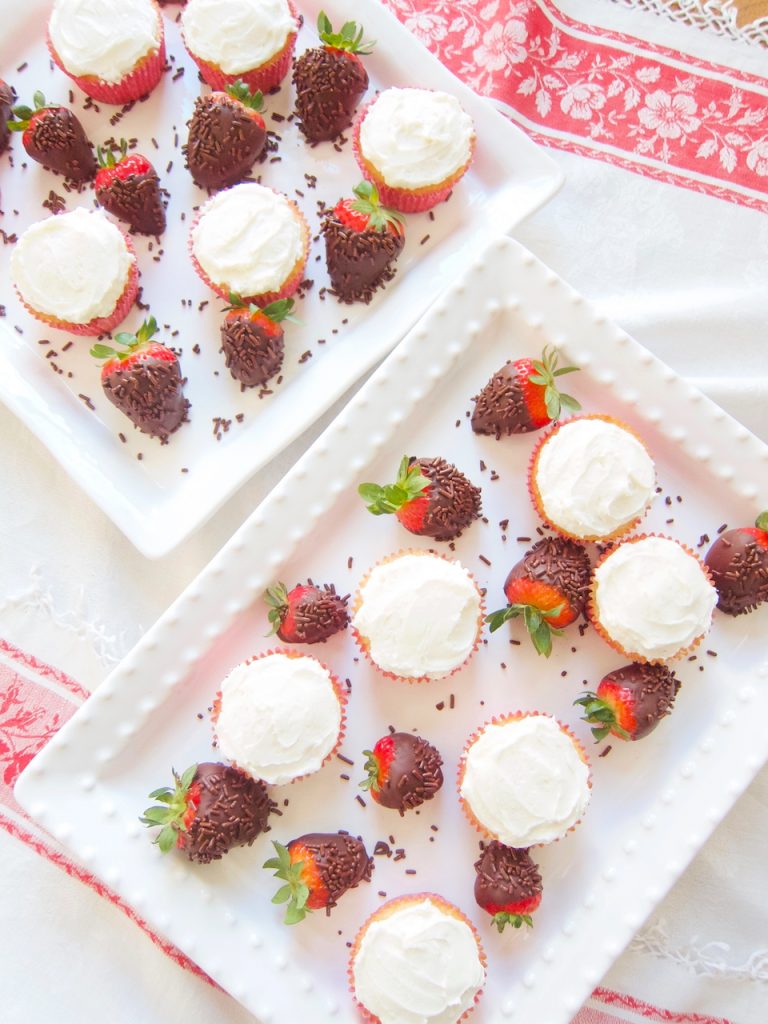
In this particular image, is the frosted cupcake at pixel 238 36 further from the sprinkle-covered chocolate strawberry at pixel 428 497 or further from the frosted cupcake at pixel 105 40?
the sprinkle-covered chocolate strawberry at pixel 428 497

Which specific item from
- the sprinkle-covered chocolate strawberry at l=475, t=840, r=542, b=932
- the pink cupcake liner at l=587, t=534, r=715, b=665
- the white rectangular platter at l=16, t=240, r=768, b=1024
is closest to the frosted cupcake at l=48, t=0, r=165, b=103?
the white rectangular platter at l=16, t=240, r=768, b=1024

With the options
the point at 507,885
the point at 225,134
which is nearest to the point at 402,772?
the point at 507,885

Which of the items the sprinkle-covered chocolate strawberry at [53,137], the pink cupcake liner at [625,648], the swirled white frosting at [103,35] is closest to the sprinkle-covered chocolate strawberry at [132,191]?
the sprinkle-covered chocolate strawberry at [53,137]

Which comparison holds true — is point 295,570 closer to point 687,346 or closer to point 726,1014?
point 687,346

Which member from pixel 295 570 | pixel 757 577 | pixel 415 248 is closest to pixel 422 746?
pixel 295 570

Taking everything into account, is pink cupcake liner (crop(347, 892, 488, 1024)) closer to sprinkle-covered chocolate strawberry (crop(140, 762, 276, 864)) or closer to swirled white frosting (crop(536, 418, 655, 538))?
sprinkle-covered chocolate strawberry (crop(140, 762, 276, 864))

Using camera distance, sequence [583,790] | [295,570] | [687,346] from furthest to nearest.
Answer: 1. [687,346]
2. [295,570]
3. [583,790]
